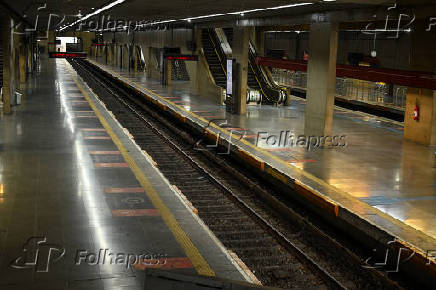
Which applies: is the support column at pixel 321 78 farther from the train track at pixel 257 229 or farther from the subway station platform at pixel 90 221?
the subway station platform at pixel 90 221

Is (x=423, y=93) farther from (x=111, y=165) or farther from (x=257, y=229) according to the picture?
(x=111, y=165)

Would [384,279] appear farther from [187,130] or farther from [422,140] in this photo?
[187,130]

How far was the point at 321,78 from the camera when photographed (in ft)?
55.3

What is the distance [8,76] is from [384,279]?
52.6 ft

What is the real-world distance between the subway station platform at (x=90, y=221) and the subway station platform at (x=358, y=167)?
2.90 metres

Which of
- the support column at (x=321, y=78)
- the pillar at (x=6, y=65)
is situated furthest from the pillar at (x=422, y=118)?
the pillar at (x=6, y=65)

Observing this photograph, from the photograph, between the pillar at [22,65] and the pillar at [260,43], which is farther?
the pillar at [22,65]

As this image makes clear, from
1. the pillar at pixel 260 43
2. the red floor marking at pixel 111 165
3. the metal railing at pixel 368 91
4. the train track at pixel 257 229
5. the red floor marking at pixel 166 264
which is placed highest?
the pillar at pixel 260 43

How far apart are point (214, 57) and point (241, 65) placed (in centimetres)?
791

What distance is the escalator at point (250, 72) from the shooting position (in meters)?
27.2

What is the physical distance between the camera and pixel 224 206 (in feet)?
39.4

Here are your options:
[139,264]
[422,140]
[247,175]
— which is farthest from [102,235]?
[422,140]

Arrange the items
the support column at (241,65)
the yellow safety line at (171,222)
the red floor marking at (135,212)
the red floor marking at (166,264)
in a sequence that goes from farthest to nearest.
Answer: the support column at (241,65) < the red floor marking at (135,212) < the yellow safety line at (171,222) < the red floor marking at (166,264)

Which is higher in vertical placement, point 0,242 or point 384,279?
point 0,242
